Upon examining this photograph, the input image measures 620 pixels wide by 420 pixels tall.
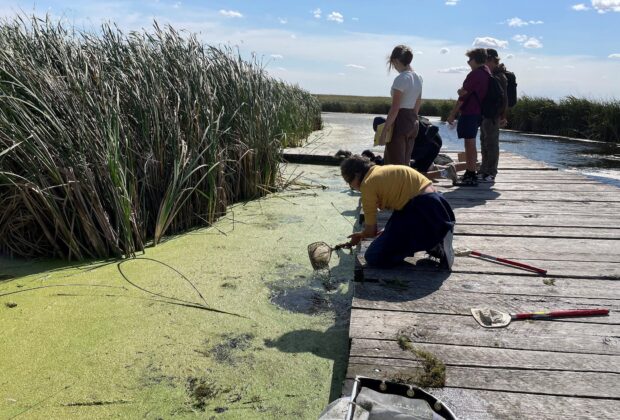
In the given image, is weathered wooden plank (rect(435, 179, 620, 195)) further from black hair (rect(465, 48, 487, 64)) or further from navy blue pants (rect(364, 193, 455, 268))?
navy blue pants (rect(364, 193, 455, 268))

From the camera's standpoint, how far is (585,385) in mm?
1488

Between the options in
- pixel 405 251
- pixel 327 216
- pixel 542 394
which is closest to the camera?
pixel 542 394

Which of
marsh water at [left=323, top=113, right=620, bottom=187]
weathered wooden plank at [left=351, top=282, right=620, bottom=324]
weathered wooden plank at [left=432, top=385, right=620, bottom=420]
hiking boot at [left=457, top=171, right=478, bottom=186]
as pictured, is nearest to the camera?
weathered wooden plank at [left=432, top=385, right=620, bottom=420]

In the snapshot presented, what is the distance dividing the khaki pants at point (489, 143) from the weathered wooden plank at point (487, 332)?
111 inches

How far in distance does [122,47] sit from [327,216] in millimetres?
2245

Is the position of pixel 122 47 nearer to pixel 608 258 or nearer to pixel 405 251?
pixel 405 251

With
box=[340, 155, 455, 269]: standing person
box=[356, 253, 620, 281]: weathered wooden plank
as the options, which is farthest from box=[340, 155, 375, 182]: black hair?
box=[356, 253, 620, 281]: weathered wooden plank

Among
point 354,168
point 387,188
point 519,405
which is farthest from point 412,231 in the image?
point 519,405

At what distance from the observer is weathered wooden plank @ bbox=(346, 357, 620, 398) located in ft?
4.81

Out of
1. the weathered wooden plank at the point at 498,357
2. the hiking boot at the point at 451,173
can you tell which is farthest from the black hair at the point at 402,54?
the weathered wooden plank at the point at 498,357

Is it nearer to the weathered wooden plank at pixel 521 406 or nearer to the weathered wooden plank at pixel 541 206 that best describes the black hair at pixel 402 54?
the weathered wooden plank at pixel 541 206

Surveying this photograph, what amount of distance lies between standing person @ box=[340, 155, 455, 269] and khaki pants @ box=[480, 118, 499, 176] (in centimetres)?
227

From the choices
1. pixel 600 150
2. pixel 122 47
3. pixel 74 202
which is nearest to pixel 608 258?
pixel 74 202

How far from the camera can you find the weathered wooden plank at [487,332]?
1.71 m
